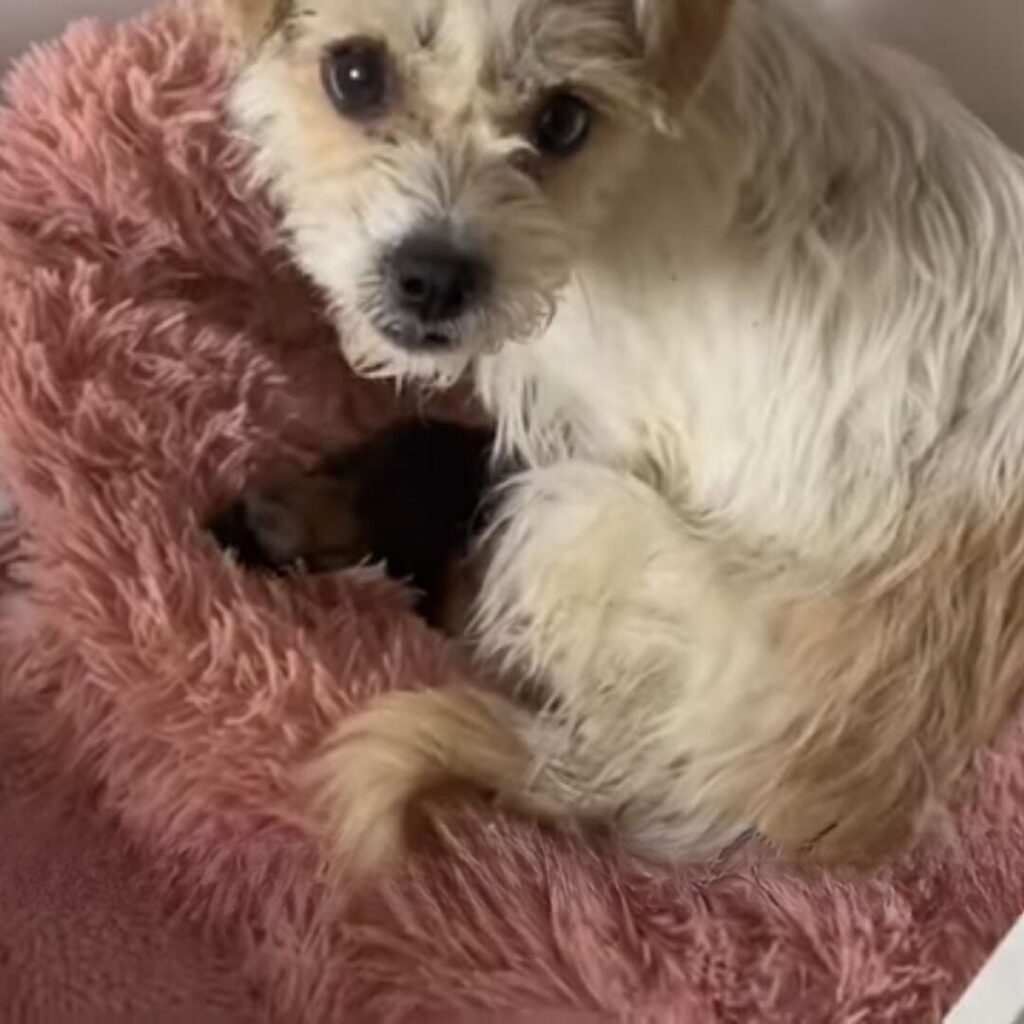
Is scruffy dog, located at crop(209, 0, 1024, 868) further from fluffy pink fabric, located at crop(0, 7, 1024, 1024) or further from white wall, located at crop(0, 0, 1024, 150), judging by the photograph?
white wall, located at crop(0, 0, 1024, 150)

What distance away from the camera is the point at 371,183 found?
1.36m

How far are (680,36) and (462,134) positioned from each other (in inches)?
5.5

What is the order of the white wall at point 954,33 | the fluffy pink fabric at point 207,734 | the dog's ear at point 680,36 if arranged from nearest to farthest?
the dog's ear at point 680,36 < the fluffy pink fabric at point 207,734 < the white wall at point 954,33

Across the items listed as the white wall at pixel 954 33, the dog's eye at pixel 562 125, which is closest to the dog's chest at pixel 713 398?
the dog's eye at pixel 562 125

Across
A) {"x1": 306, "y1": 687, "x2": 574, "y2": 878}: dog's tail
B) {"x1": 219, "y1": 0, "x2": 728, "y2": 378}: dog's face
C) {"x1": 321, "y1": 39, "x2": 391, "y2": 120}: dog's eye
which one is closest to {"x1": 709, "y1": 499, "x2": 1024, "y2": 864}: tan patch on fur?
{"x1": 306, "y1": 687, "x2": 574, "y2": 878}: dog's tail

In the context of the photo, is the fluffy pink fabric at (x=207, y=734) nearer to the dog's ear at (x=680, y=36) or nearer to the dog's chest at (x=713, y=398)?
the dog's chest at (x=713, y=398)

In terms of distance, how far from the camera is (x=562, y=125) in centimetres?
137

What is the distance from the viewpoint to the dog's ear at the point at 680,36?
1.28 m

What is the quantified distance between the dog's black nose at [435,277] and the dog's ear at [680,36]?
0.15 meters

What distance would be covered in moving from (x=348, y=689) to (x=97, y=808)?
186 millimetres

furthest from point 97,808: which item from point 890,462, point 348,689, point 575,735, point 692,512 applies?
point 890,462

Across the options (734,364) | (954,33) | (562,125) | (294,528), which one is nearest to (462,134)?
(562,125)

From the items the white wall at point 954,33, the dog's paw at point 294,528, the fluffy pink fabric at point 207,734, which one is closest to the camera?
the fluffy pink fabric at point 207,734

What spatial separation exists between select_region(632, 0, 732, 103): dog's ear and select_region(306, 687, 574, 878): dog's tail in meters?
0.42
